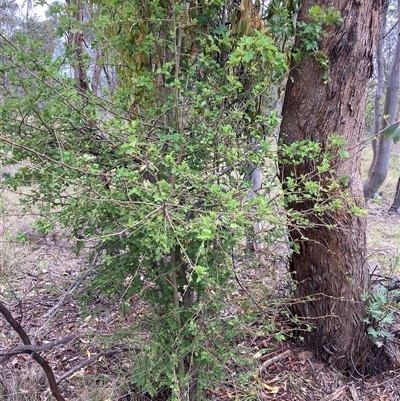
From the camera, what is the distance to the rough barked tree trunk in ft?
5.92

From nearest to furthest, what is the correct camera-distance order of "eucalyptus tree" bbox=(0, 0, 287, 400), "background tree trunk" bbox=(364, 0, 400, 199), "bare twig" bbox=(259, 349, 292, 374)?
"eucalyptus tree" bbox=(0, 0, 287, 400), "bare twig" bbox=(259, 349, 292, 374), "background tree trunk" bbox=(364, 0, 400, 199)

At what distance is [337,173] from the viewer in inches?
75.9

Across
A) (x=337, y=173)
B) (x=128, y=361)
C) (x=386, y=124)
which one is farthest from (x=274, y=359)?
(x=386, y=124)

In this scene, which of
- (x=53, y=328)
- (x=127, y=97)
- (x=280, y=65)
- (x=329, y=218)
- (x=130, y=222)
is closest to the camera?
(x=130, y=222)

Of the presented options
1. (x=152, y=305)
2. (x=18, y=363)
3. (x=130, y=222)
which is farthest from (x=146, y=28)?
(x=18, y=363)

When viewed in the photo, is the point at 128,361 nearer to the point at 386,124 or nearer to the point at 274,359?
the point at 274,359

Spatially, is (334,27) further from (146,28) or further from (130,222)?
(130,222)

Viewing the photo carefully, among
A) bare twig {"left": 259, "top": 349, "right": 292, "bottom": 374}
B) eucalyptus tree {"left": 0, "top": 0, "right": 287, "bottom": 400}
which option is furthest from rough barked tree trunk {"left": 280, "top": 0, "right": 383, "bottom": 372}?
eucalyptus tree {"left": 0, "top": 0, "right": 287, "bottom": 400}

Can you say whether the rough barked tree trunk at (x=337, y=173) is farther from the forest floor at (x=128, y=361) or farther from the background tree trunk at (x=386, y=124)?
the background tree trunk at (x=386, y=124)

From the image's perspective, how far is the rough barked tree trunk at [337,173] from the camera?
5.92 feet

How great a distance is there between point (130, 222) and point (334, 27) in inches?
54.2

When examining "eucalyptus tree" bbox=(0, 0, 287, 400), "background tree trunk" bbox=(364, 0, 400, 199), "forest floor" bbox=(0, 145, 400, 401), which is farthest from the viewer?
"background tree trunk" bbox=(364, 0, 400, 199)

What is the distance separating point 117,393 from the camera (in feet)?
6.01

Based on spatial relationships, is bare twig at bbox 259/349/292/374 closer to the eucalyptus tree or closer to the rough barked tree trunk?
the rough barked tree trunk
